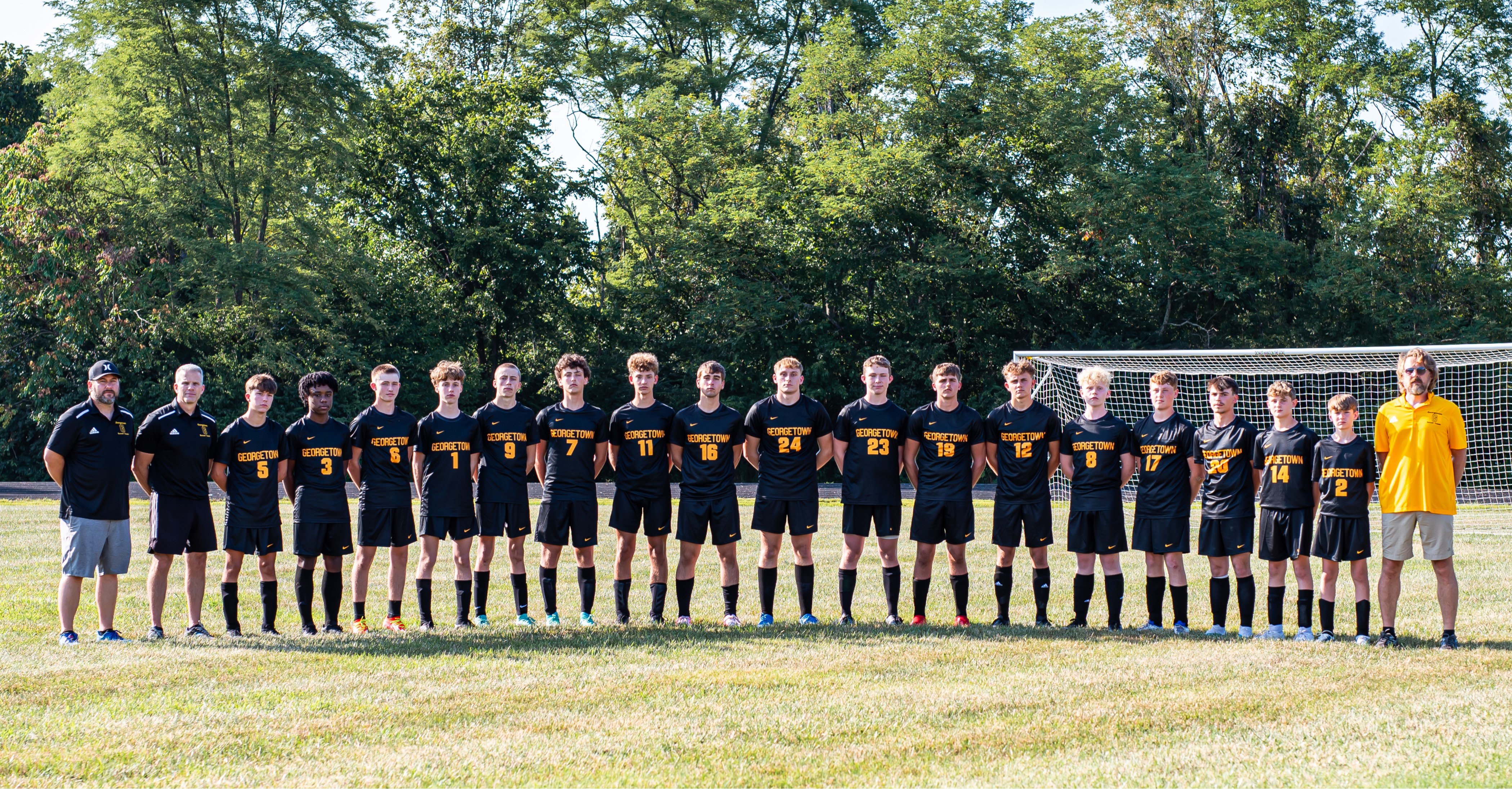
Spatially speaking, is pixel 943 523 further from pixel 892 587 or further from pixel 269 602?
pixel 269 602

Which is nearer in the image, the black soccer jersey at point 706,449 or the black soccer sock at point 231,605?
the black soccer sock at point 231,605

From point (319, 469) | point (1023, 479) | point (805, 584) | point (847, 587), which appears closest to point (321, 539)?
point (319, 469)

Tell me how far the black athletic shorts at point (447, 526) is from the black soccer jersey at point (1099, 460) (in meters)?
4.13

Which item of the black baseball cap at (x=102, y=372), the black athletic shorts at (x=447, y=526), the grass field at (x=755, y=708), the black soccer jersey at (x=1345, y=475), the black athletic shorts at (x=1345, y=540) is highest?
the black baseball cap at (x=102, y=372)

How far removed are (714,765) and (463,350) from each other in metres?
30.1

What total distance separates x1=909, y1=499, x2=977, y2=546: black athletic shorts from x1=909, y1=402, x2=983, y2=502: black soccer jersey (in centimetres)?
4

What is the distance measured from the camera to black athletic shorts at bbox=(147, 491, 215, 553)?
8031mm

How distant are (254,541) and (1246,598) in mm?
6607

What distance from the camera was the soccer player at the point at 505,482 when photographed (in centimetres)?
857

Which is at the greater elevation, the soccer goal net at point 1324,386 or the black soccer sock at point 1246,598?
the soccer goal net at point 1324,386

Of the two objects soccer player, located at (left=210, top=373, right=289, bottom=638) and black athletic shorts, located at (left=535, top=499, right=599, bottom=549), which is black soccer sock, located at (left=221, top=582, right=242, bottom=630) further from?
black athletic shorts, located at (left=535, top=499, right=599, bottom=549)

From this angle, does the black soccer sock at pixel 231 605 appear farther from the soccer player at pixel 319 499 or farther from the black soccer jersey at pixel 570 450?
the black soccer jersey at pixel 570 450

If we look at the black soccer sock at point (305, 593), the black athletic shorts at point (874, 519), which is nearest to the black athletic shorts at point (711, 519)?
the black athletic shorts at point (874, 519)

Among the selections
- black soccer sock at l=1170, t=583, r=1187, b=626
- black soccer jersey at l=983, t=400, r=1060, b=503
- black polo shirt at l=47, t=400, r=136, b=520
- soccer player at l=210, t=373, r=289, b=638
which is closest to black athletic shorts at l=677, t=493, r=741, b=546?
black soccer jersey at l=983, t=400, r=1060, b=503
